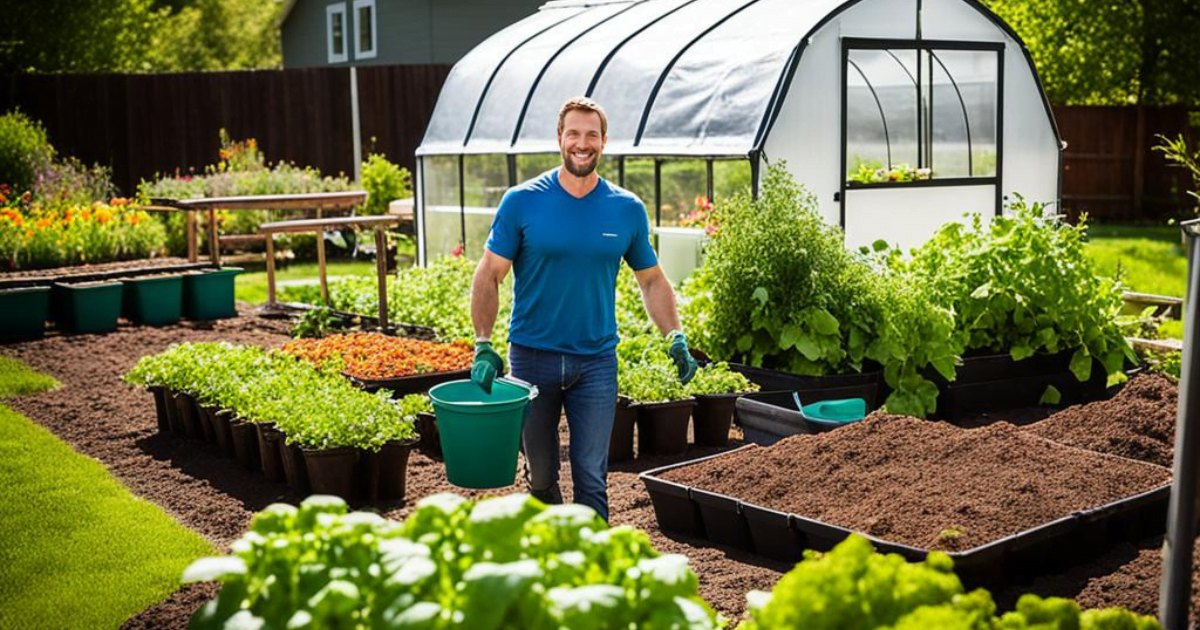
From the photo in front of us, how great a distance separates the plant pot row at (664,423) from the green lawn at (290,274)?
7063 mm

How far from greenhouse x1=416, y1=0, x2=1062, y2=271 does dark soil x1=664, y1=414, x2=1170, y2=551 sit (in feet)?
12.2

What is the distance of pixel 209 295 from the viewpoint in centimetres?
1193

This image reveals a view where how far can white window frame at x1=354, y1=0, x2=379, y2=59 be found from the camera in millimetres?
24828

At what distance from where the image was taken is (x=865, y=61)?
10.0 meters

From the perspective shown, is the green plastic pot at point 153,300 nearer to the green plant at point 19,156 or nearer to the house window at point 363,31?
the green plant at point 19,156

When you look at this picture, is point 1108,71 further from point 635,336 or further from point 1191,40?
point 635,336

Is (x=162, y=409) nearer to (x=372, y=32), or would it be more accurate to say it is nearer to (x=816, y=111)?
(x=816, y=111)

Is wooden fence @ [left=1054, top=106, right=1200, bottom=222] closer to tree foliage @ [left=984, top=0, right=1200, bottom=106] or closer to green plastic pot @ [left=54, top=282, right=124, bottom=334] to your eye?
tree foliage @ [left=984, top=0, right=1200, bottom=106]

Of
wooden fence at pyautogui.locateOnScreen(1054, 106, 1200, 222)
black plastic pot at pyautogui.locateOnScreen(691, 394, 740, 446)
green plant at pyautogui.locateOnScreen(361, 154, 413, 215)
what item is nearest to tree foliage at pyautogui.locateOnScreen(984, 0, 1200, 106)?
wooden fence at pyautogui.locateOnScreen(1054, 106, 1200, 222)

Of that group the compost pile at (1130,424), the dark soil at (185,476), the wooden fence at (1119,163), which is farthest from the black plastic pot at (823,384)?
the wooden fence at (1119,163)

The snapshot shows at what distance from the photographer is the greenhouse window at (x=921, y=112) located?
396 inches

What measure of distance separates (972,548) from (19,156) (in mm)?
13975

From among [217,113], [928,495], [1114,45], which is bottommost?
[928,495]

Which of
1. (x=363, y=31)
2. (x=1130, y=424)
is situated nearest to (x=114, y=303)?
(x=1130, y=424)
